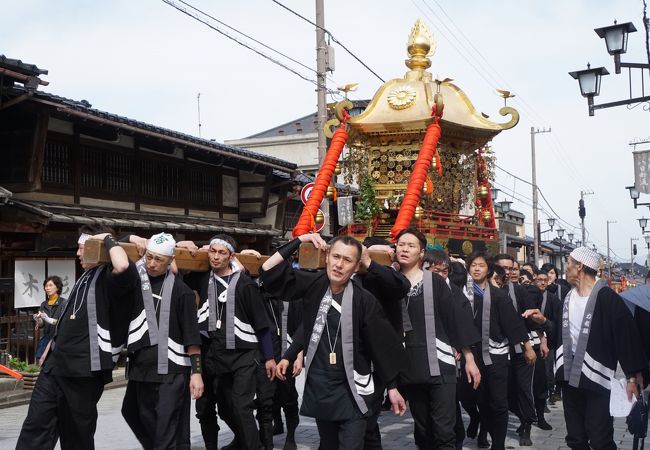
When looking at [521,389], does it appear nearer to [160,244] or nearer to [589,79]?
[160,244]

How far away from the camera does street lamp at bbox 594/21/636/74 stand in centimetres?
1110

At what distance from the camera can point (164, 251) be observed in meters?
5.28

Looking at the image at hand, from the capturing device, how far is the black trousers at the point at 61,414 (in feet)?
16.0

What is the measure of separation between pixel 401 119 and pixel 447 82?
4.42 ft

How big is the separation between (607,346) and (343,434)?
2336 millimetres

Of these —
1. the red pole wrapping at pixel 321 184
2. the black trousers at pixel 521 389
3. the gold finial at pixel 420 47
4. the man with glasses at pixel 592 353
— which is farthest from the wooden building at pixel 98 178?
the man with glasses at pixel 592 353

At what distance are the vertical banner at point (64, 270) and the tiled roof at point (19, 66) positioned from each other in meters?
3.40

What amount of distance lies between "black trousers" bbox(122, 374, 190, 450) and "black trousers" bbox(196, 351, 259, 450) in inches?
24.4

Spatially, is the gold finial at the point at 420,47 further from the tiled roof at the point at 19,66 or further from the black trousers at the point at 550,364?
the tiled roof at the point at 19,66

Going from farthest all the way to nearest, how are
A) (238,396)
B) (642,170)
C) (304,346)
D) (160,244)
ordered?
(642,170) → (238,396) → (160,244) → (304,346)

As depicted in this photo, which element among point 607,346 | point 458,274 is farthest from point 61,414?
point 458,274

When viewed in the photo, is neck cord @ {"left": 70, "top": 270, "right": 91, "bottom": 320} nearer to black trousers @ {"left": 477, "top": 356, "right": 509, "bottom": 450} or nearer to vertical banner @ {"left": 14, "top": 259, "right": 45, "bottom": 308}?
black trousers @ {"left": 477, "top": 356, "right": 509, "bottom": 450}

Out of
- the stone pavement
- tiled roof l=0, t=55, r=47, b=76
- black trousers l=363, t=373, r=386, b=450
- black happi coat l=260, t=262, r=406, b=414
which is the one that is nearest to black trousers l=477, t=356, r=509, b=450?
the stone pavement

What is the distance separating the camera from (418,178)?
32.7 feet
